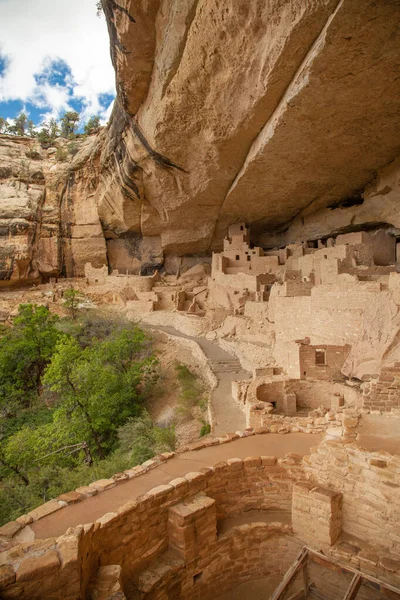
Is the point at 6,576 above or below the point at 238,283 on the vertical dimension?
below

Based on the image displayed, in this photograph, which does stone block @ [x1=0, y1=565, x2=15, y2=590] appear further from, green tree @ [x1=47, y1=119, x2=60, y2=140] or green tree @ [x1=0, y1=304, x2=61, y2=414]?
green tree @ [x1=47, y1=119, x2=60, y2=140]

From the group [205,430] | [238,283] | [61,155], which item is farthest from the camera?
[61,155]

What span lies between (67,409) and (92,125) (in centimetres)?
2489

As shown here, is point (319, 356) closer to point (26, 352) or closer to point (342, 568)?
point (342, 568)

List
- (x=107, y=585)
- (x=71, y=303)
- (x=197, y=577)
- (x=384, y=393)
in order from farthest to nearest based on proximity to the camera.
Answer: (x=71, y=303) < (x=384, y=393) < (x=197, y=577) < (x=107, y=585)

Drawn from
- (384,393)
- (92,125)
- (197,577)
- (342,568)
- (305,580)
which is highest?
(92,125)

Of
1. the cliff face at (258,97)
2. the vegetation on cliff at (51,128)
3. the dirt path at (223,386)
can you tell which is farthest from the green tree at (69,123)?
the dirt path at (223,386)

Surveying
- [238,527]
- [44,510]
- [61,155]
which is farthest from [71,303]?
[238,527]

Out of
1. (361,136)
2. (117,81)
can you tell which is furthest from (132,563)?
(117,81)

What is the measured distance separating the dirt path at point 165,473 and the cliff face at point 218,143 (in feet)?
24.5

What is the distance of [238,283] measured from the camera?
55.2ft

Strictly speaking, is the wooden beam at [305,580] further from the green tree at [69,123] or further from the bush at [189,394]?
the green tree at [69,123]

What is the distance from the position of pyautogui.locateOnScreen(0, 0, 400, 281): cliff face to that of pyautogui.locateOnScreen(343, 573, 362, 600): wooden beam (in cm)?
841

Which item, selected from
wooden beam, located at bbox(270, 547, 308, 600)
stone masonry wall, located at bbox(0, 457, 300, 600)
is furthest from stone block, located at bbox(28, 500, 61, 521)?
wooden beam, located at bbox(270, 547, 308, 600)
